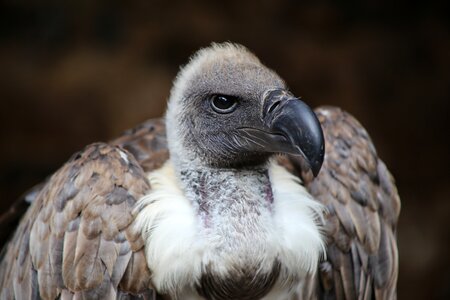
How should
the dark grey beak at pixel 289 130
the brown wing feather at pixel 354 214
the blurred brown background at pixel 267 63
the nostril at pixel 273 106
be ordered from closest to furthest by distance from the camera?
the dark grey beak at pixel 289 130, the nostril at pixel 273 106, the brown wing feather at pixel 354 214, the blurred brown background at pixel 267 63

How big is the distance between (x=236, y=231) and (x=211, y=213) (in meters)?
0.15

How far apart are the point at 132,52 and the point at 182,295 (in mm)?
4184

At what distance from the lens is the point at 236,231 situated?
383 centimetres

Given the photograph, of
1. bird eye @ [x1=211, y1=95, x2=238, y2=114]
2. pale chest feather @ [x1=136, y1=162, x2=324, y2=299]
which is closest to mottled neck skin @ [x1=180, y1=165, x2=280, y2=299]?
pale chest feather @ [x1=136, y1=162, x2=324, y2=299]

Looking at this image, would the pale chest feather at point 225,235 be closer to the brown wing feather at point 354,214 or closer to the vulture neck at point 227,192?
the vulture neck at point 227,192

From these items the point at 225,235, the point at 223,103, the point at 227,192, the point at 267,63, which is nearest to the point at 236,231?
the point at 225,235

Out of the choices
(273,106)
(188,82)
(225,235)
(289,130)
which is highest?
(188,82)

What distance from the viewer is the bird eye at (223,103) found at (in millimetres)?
4020

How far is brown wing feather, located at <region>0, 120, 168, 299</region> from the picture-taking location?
3916 mm

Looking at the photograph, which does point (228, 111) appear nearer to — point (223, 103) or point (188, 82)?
point (223, 103)

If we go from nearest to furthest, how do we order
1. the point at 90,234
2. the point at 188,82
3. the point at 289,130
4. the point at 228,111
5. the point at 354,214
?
the point at 289,130 → the point at 90,234 → the point at 228,111 → the point at 188,82 → the point at 354,214

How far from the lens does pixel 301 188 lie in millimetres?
4320

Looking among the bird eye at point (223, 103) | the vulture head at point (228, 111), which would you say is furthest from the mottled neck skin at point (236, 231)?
the bird eye at point (223, 103)

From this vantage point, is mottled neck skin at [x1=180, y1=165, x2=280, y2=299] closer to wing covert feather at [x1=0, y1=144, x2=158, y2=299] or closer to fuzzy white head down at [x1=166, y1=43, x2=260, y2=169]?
fuzzy white head down at [x1=166, y1=43, x2=260, y2=169]
